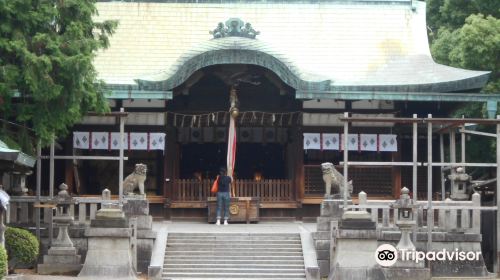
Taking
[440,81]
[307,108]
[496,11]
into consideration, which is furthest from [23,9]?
[496,11]

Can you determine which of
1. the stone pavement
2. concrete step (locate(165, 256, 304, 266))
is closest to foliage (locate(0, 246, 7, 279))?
concrete step (locate(165, 256, 304, 266))

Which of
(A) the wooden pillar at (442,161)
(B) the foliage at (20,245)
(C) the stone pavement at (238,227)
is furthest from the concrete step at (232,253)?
(A) the wooden pillar at (442,161)

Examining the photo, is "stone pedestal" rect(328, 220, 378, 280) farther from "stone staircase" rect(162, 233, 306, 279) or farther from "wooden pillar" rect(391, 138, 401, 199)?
"wooden pillar" rect(391, 138, 401, 199)

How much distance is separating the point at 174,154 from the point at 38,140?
6966 mm

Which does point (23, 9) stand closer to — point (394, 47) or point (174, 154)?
point (174, 154)

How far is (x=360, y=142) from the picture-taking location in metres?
29.0

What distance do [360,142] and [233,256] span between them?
24.3 ft

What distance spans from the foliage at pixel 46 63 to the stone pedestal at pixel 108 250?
7.95ft

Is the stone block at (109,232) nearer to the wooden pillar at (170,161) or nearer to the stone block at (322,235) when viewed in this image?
the stone block at (322,235)

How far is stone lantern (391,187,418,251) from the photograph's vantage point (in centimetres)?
2241

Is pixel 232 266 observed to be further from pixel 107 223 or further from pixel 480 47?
pixel 480 47

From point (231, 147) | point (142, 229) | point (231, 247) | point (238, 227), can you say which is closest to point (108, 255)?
point (142, 229)

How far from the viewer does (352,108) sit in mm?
29547

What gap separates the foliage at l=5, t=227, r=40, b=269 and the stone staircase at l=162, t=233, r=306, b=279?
319cm
